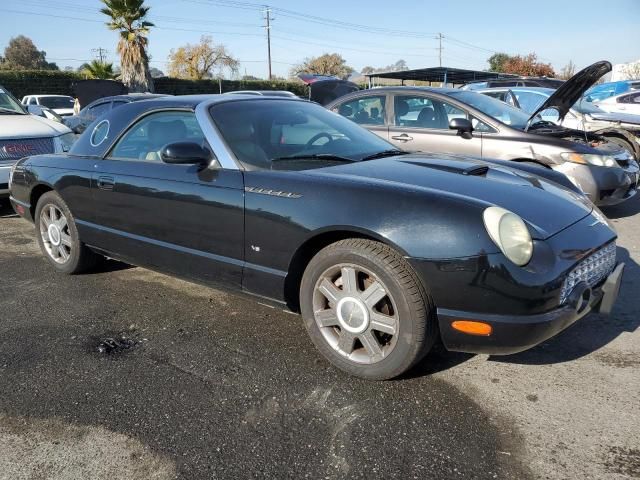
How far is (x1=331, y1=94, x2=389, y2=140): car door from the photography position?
22.7 ft

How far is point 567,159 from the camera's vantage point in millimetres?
5906

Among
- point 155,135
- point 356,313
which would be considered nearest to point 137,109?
point 155,135

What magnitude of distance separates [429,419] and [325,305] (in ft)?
2.57

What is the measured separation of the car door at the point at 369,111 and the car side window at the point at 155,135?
365 centimetres

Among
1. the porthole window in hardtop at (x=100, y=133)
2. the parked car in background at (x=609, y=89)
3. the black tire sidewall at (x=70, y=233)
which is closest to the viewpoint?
the porthole window in hardtop at (x=100, y=133)

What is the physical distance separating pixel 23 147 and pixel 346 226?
18.6ft

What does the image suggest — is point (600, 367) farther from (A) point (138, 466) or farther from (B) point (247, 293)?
(A) point (138, 466)

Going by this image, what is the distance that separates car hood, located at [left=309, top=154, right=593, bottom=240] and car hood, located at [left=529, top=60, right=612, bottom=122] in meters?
2.88

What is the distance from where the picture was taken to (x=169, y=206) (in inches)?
134

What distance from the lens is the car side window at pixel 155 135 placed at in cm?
350

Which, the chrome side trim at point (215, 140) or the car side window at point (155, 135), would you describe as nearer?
the chrome side trim at point (215, 140)

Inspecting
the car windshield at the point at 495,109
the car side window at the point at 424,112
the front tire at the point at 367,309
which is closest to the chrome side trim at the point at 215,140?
the front tire at the point at 367,309

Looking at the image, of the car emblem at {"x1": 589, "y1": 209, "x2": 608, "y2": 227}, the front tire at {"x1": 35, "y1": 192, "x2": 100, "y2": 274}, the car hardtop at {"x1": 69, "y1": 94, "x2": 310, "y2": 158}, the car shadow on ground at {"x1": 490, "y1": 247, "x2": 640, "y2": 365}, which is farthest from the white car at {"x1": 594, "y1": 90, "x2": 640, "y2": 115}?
the front tire at {"x1": 35, "y1": 192, "x2": 100, "y2": 274}

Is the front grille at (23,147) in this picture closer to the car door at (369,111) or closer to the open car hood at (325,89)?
the car door at (369,111)
